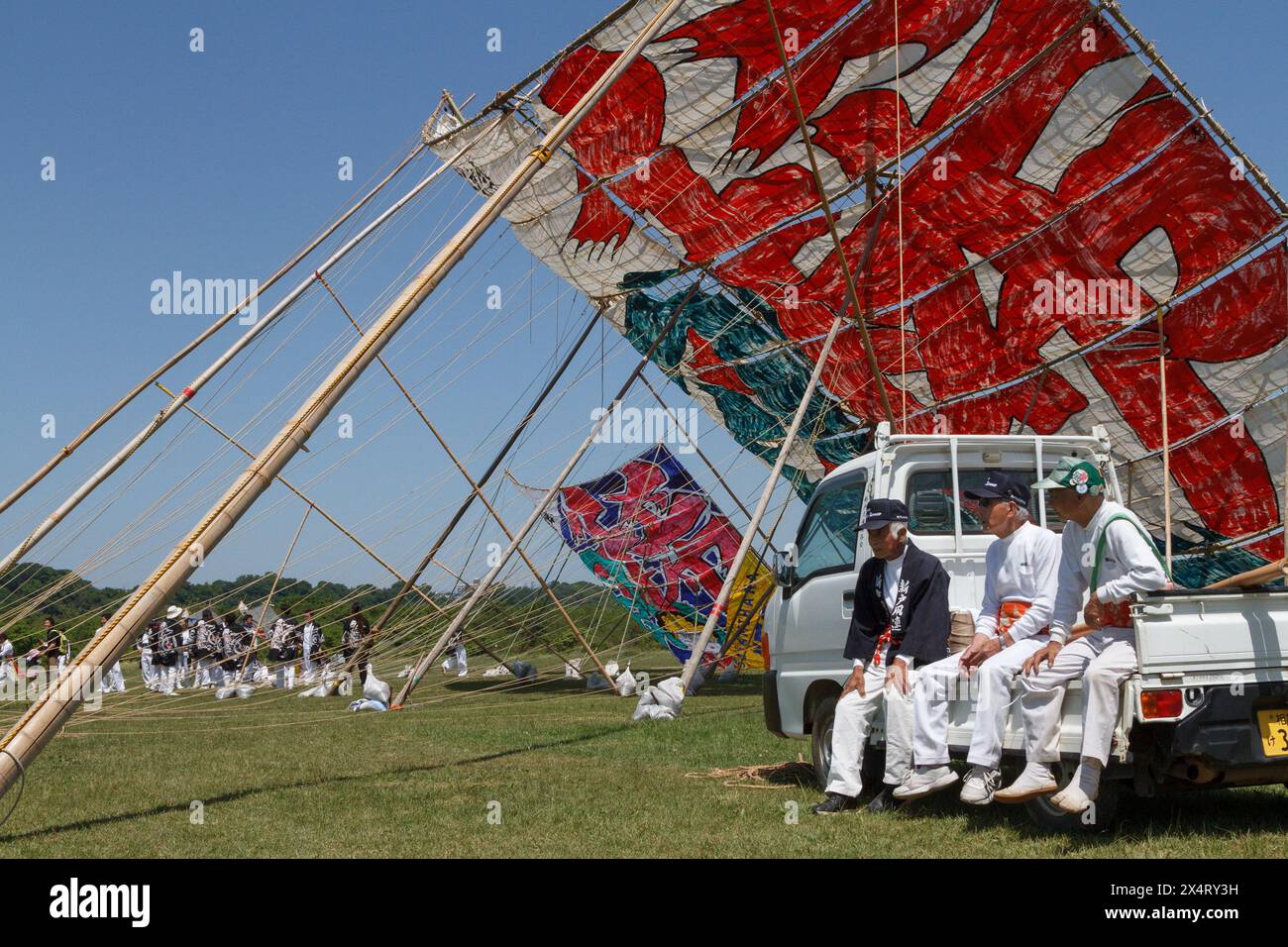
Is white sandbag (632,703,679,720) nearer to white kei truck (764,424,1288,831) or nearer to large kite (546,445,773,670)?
white kei truck (764,424,1288,831)

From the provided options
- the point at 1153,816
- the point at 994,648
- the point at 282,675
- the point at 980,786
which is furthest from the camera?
the point at 282,675

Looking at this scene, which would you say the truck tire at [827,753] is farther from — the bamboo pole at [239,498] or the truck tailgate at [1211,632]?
the bamboo pole at [239,498]

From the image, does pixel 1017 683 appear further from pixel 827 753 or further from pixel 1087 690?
pixel 827 753

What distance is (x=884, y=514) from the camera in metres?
7.62

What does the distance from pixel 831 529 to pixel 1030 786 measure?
3139mm

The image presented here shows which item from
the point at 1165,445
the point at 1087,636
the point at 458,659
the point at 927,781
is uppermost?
the point at 1165,445

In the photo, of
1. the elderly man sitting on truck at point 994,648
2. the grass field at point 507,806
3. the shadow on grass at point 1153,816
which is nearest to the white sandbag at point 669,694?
the grass field at point 507,806

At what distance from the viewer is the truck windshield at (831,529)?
28.6ft

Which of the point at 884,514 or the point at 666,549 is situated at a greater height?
the point at 884,514

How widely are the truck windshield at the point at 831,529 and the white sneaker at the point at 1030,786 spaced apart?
7.94 feet

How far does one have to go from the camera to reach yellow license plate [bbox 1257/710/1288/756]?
19.6 ft

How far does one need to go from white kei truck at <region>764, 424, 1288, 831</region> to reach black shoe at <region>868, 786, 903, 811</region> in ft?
1.20

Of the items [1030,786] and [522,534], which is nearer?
[1030,786]

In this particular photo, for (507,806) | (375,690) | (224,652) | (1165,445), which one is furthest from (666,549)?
(507,806)
